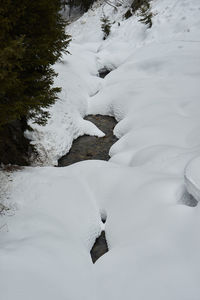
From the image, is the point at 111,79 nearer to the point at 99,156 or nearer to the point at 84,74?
the point at 84,74

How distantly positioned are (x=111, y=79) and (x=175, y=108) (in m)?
5.48

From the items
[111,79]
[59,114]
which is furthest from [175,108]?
[111,79]

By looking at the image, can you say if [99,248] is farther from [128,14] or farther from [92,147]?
[128,14]

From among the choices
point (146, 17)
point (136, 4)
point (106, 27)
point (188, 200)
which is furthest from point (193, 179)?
point (136, 4)

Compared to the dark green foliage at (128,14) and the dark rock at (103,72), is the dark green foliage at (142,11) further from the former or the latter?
the dark rock at (103,72)

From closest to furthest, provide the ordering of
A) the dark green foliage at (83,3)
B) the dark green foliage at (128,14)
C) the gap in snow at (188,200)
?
the gap in snow at (188,200) < the dark green foliage at (128,14) < the dark green foliage at (83,3)

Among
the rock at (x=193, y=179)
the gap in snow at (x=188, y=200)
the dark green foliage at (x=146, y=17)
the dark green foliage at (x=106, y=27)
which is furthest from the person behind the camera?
the dark green foliage at (x=106, y=27)

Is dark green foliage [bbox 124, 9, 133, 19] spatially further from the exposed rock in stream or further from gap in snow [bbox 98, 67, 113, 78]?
the exposed rock in stream

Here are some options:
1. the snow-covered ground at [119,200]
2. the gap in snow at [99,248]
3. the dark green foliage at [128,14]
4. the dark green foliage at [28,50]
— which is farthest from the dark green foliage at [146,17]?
the gap in snow at [99,248]

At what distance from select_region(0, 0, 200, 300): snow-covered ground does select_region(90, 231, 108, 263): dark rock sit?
0.41 ft

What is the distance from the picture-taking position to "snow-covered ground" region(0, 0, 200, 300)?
3.92 metres

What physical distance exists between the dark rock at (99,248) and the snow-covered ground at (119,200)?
126 mm

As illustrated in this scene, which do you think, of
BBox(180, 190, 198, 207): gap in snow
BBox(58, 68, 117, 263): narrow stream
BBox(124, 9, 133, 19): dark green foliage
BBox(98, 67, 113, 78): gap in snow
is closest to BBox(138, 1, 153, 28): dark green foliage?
BBox(124, 9, 133, 19): dark green foliage

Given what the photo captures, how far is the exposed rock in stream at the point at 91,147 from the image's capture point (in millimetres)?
9164
